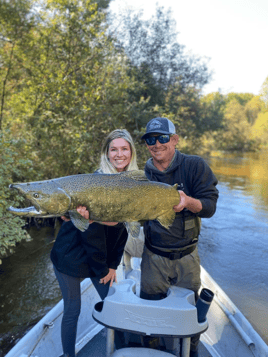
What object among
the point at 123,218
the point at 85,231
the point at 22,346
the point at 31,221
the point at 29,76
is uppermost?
the point at 29,76

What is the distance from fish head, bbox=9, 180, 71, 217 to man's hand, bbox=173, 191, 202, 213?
0.98 m

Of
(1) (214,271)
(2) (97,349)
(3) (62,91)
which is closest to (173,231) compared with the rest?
(2) (97,349)

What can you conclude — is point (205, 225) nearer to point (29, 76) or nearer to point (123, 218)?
point (29, 76)

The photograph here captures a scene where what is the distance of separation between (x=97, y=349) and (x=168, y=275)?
1.54 metres

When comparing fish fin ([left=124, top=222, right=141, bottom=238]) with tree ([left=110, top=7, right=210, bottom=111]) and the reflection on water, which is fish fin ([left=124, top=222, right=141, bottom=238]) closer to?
the reflection on water

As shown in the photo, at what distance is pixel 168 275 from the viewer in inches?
118

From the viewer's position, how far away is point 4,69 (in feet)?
32.7

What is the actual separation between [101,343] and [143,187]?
2469mm

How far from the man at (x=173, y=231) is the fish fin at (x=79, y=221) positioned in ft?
2.68

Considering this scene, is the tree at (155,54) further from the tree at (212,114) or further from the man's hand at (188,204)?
the man's hand at (188,204)

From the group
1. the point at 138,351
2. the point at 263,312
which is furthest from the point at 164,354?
the point at 263,312

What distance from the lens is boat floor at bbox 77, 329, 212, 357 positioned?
3519mm

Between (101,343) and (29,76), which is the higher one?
(29,76)

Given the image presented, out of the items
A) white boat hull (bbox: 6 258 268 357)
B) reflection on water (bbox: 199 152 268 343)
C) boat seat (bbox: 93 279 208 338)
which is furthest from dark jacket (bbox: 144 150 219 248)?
reflection on water (bbox: 199 152 268 343)
